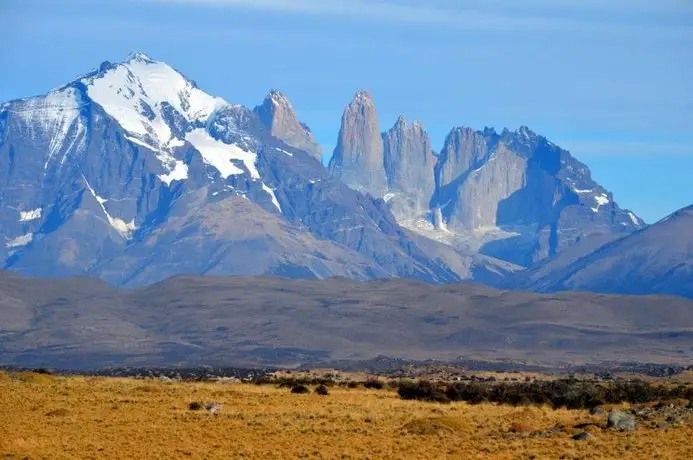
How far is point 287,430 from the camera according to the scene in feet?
215

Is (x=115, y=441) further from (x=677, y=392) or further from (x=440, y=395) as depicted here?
(x=677, y=392)

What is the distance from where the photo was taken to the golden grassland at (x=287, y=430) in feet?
194

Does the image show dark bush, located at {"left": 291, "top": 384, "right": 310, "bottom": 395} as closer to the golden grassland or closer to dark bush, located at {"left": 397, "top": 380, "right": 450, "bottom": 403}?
the golden grassland

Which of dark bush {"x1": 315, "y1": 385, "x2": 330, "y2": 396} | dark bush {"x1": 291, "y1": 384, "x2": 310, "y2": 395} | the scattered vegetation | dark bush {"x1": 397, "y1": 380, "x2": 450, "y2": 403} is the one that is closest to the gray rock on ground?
the scattered vegetation

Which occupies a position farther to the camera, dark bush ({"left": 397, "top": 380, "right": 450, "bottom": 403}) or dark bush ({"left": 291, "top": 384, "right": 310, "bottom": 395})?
dark bush ({"left": 291, "top": 384, "right": 310, "bottom": 395})

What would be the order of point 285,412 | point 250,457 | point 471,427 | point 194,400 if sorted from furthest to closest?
point 194,400 < point 285,412 < point 471,427 < point 250,457

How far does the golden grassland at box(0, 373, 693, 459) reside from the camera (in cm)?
5916

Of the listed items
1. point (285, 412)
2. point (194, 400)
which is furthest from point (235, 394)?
point (285, 412)

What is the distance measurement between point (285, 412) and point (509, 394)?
65.7ft

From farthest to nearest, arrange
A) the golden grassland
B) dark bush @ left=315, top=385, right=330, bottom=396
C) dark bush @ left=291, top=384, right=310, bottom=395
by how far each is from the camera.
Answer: dark bush @ left=291, top=384, right=310, bottom=395 < dark bush @ left=315, top=385, right=330, bottom=396 < the golden grassland

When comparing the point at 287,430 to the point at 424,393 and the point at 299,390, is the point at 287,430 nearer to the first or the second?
the point at 299,390

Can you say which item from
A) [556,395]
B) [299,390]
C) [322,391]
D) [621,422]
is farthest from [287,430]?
[556,395]

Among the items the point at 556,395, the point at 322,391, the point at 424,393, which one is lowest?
the point at 322,391

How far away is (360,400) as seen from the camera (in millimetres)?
84188
